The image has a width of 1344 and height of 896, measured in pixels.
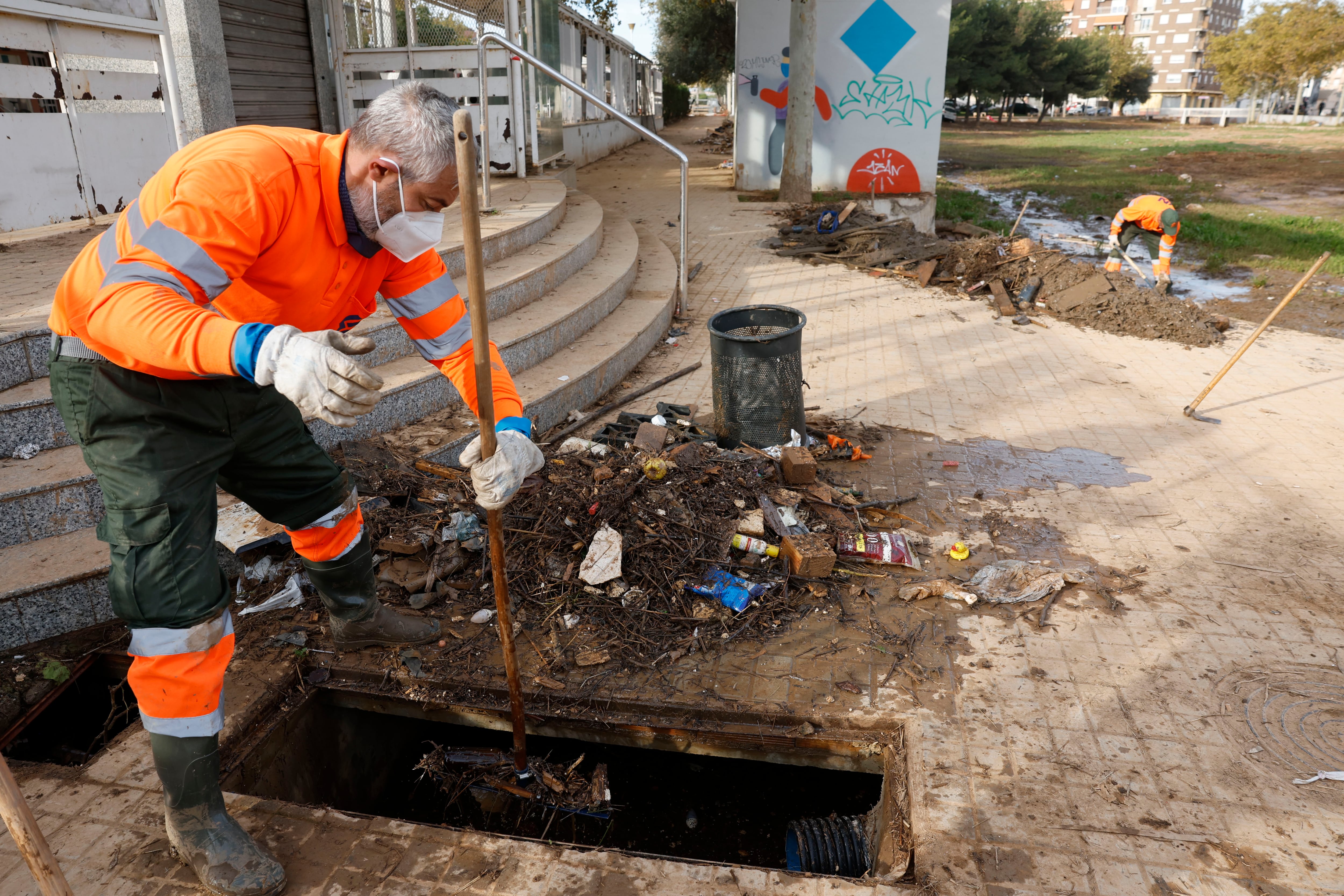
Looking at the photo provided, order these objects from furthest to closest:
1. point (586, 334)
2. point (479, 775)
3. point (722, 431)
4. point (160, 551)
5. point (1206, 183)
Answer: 1. point (1206, 183)
2. point (586, 334)
3. point (722, 431)
4. point (479, 775)
5. point (160, 551)

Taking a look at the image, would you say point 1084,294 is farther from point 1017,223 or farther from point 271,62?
point 271,62

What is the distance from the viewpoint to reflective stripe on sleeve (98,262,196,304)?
6.22 ft

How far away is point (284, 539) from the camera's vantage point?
3.72 meters

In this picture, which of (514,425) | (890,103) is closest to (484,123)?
(514,425)

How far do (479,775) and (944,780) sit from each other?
170 cm

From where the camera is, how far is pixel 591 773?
3420 millimetres

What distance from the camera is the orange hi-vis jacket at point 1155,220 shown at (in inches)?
374

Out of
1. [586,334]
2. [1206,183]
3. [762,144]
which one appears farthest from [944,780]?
[1206,183]

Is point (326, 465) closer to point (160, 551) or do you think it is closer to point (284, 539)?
point (160, 551)

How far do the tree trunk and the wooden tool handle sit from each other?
12120mm

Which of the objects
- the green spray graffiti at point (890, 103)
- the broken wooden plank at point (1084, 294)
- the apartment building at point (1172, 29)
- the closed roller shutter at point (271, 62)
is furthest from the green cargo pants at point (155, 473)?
the apartment building at point (1172, 29)

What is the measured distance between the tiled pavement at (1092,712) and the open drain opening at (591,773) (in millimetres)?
507

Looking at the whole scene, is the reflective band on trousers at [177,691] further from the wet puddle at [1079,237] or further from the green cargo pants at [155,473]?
the wet puddle at [1079,237]

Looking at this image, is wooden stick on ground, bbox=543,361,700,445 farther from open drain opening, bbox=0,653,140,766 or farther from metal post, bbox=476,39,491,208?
metal post, bbox=476,39,491,208
